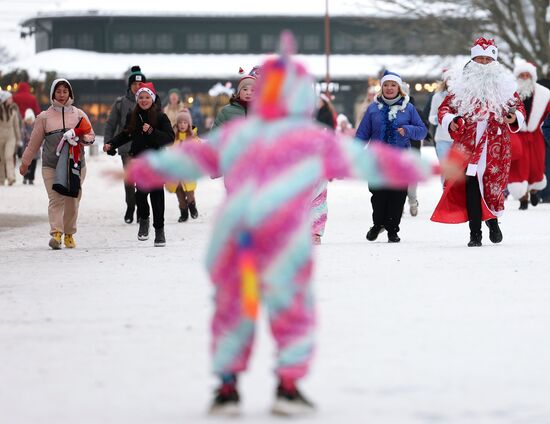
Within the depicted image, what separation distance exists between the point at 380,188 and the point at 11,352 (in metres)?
7.73

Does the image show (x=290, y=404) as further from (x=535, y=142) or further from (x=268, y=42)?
(x=268, y=42)

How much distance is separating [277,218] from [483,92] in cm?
789

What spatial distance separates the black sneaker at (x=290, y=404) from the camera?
611 cm

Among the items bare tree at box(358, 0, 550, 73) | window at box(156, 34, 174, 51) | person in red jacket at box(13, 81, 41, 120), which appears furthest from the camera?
window at box(156, 34, 174, 51)

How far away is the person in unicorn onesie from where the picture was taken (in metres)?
6.11

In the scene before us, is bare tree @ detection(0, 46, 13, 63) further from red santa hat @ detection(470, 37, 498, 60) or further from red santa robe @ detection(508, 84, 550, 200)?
red santa hat @ detection(470, 37, 498, 60)

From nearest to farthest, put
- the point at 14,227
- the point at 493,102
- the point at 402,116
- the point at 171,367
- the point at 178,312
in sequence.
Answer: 1. the point at 171,367
2. the point at 178,312
3. the point at 493,102
4. the point at 402,116
5. the point at 14,227

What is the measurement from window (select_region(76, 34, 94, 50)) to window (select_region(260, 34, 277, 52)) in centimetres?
741

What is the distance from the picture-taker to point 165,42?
7481 centimetres

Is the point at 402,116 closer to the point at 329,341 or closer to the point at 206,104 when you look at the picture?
the point at 329,341

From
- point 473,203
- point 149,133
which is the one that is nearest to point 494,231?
point 473,203

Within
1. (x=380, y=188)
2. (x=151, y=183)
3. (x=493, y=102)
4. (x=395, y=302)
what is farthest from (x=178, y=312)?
(x=380, y=188)

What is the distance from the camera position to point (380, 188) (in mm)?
15258

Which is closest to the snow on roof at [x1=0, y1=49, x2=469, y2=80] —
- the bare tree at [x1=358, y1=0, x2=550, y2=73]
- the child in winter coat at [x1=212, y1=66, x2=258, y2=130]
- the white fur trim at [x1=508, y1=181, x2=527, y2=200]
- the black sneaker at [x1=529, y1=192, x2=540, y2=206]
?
the bare tree at [x1=358, y1=0, x2=550, y2=73]
